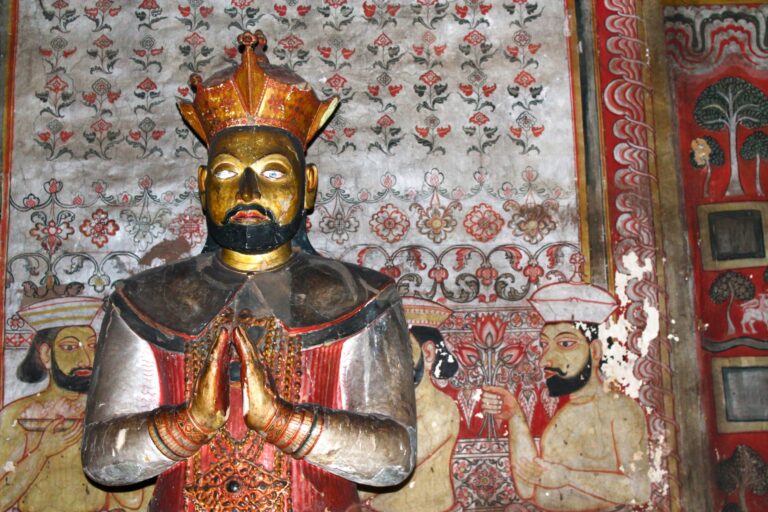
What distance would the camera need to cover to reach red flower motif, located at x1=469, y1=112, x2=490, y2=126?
196 inches

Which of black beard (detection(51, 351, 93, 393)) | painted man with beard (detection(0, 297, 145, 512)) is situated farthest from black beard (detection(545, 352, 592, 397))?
black beard (detection(51, 351, 93, 393))

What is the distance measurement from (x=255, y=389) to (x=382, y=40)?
85.3 inches

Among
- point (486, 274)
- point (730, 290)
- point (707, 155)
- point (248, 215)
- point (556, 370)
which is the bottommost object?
point (556, 370)

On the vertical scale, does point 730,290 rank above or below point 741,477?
above

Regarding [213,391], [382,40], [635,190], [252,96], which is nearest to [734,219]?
[635,190]

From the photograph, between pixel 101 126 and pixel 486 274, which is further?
pixel 101 126

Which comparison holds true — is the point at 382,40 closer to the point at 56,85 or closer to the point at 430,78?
the point at 430,78

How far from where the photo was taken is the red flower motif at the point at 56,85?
5.02 metres

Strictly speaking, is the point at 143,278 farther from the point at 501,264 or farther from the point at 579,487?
the point at 579,487

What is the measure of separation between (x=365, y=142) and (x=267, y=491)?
1.91 meters

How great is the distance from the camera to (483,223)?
489 cm

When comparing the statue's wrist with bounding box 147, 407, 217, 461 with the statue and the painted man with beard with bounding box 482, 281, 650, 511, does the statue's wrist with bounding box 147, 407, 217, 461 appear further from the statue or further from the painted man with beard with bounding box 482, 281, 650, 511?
the painted man with beard with bounding box 482, 281, 650, 511

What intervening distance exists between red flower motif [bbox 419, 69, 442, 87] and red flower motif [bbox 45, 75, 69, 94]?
5.68 ft

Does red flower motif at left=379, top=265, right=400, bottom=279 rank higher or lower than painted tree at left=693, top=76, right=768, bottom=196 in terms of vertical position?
lower
